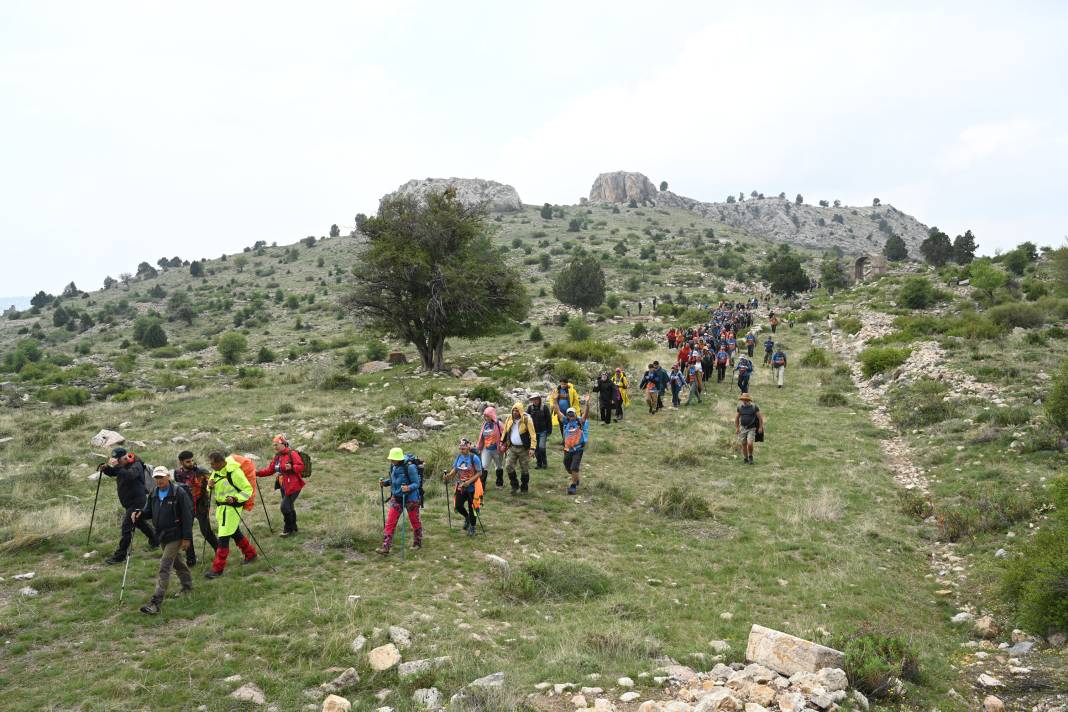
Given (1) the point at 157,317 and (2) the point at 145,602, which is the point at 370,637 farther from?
(1) the point at 157,317

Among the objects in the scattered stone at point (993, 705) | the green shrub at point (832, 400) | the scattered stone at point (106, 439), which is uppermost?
the green shrub at point (832, 400)

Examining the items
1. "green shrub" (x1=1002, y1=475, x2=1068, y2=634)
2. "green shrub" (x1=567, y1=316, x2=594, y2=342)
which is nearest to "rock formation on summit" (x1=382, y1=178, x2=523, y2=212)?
"green shrub" (x1=567, y1=316, x2=594, y2=342)

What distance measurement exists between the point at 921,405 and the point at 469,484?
14543 millimetres

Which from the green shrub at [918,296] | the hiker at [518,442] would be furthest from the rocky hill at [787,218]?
the hiker at [518,442]

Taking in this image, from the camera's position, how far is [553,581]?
8039 millimetres

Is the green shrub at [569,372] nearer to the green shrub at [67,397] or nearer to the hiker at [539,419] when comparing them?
the hiker at [539,419]

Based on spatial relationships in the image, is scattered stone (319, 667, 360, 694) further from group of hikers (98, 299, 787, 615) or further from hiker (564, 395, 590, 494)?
hiker (564, 395, 590, 494)

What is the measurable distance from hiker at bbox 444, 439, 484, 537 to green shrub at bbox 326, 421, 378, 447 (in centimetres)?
629

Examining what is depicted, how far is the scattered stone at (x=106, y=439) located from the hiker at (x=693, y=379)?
17615mm

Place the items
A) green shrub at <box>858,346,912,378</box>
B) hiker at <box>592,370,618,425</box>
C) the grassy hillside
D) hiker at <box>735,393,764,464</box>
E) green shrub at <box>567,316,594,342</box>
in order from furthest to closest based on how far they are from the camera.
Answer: green shrub at <box>567,316,594,342</box>, green shrub at <box>858,346,912,378</box>, hiker at <box>592,370,618,425</box>, hiker at <box>735,393,764,464</box>, the grassy hillside

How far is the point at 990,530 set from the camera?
31.2 feet

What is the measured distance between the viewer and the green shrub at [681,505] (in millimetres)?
11164

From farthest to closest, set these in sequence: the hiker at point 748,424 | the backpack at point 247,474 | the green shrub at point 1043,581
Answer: the hiker at point 748,424 < the backpack at point 247,474 < the green shrub at point 1043,581

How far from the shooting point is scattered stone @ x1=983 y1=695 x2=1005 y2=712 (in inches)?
205
